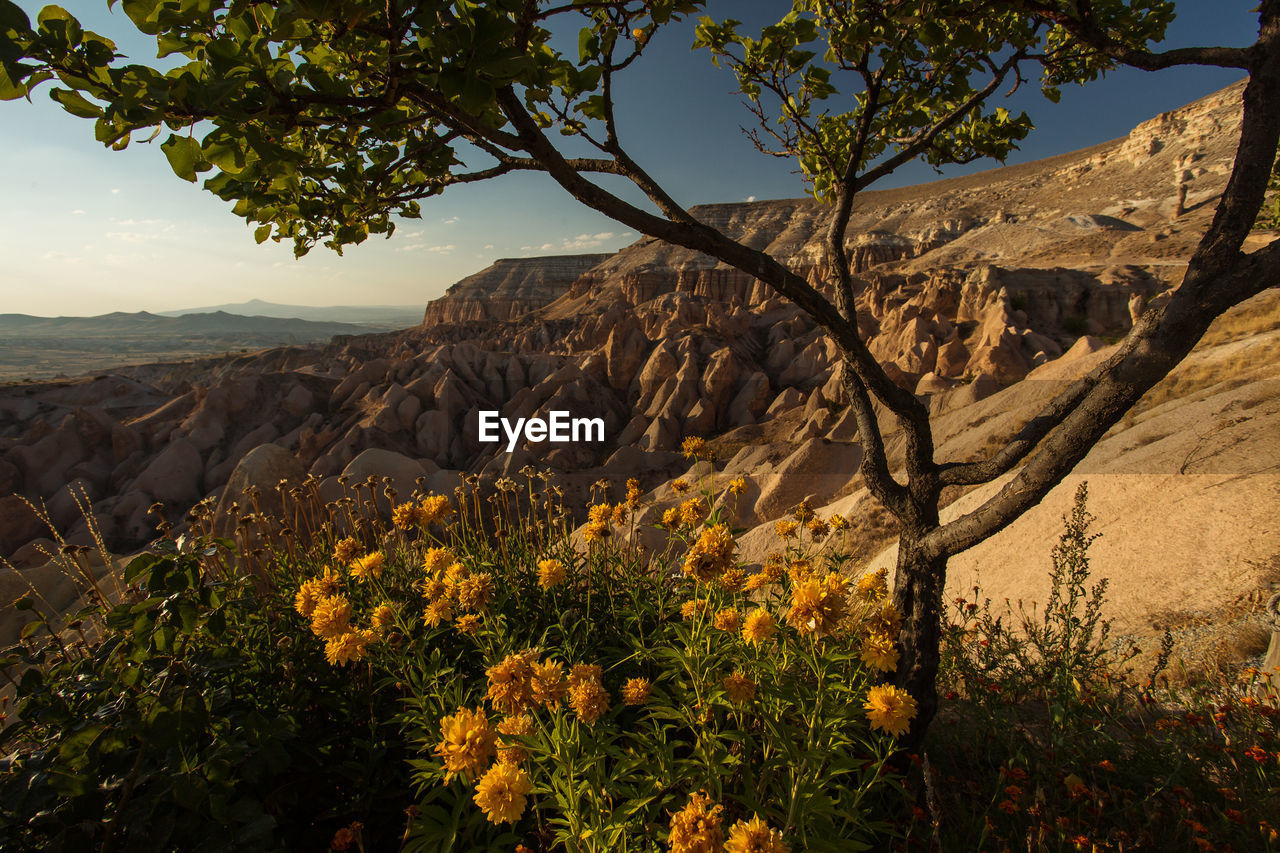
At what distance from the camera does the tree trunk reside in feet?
9.80

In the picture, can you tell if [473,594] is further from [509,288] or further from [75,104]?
[509,288]

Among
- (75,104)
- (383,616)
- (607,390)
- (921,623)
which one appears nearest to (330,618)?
(383,616)

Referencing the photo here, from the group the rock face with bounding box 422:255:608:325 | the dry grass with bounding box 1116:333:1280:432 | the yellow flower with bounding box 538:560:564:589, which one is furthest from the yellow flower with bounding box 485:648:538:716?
the rock face with bounding box 422:255:608:325

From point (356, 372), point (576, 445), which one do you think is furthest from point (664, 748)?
point (356, 372)

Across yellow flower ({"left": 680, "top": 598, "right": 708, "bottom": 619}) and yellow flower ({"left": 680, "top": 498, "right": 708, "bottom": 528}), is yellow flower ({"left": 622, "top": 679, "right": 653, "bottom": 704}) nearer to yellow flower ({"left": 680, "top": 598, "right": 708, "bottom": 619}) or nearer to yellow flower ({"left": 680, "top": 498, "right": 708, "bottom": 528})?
yellow flower ({"left": 680, "top": 598, "right": 708, "bottom": 619})

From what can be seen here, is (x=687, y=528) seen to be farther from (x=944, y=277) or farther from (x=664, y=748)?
(x=944, y=277)

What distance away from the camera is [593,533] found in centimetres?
301

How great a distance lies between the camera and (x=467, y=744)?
68.0 inches

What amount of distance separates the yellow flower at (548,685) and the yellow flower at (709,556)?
0.65 metres

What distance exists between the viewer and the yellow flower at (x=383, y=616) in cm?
241

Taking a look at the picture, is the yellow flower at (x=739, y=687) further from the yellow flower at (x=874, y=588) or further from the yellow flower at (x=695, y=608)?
the yellow flower at (x=874, y=588)

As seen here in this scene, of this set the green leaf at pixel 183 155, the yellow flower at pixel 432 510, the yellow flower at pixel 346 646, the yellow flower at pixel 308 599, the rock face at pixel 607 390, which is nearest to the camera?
the green leaf at pixel 183 155

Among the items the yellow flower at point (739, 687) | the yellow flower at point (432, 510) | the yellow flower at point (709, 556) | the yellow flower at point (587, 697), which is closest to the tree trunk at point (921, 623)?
the yellow flower at point (709, 556)

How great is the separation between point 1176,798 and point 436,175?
4496mm
